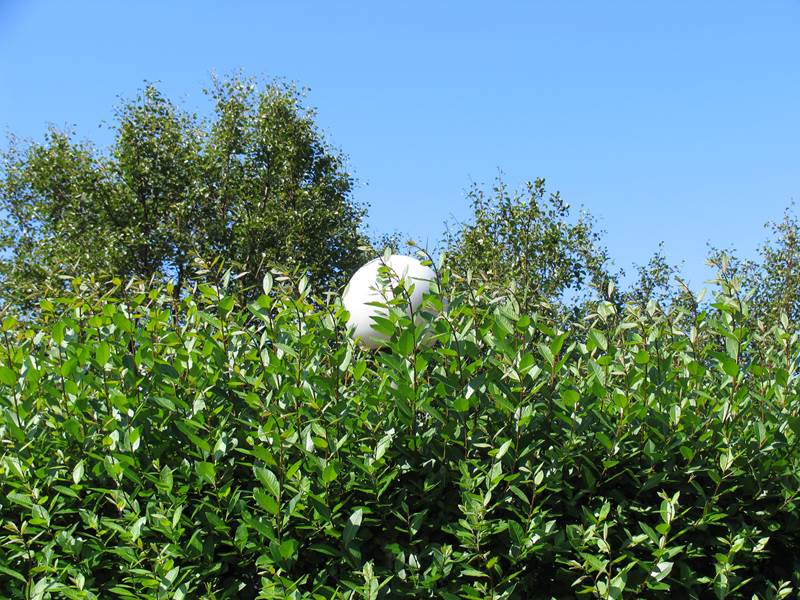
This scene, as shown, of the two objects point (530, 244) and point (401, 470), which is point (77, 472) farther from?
point (530, 244)

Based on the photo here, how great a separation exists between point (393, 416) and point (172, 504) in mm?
1026

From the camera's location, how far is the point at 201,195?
20.7 metres

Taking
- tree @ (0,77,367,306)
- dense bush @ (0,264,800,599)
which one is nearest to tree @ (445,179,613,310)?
tree @ (0,77,367,306)

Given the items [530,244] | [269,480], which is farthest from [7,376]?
[530,244]

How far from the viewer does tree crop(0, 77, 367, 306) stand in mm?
19938

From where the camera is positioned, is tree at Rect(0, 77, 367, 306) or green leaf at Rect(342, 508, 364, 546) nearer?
green leaf at Rect(342, 508, 364, 546)

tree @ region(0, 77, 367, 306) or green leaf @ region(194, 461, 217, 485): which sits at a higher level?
tree @ region(0, 77, 367, 306)

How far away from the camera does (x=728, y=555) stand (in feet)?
11.2

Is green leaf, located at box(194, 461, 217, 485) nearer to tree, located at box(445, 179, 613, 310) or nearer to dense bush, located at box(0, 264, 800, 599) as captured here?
dense bush, located at box(0, 264, 800, 599)

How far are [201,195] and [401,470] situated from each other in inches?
723

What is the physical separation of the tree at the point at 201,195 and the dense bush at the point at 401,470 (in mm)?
15651

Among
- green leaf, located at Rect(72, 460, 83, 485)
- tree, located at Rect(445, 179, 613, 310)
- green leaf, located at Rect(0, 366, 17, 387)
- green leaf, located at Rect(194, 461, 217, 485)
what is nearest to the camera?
green leaf, located at Rect(194, 461, 217, 485)

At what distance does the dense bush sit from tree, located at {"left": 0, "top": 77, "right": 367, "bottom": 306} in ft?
51.3

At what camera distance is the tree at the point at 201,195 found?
19938mm
